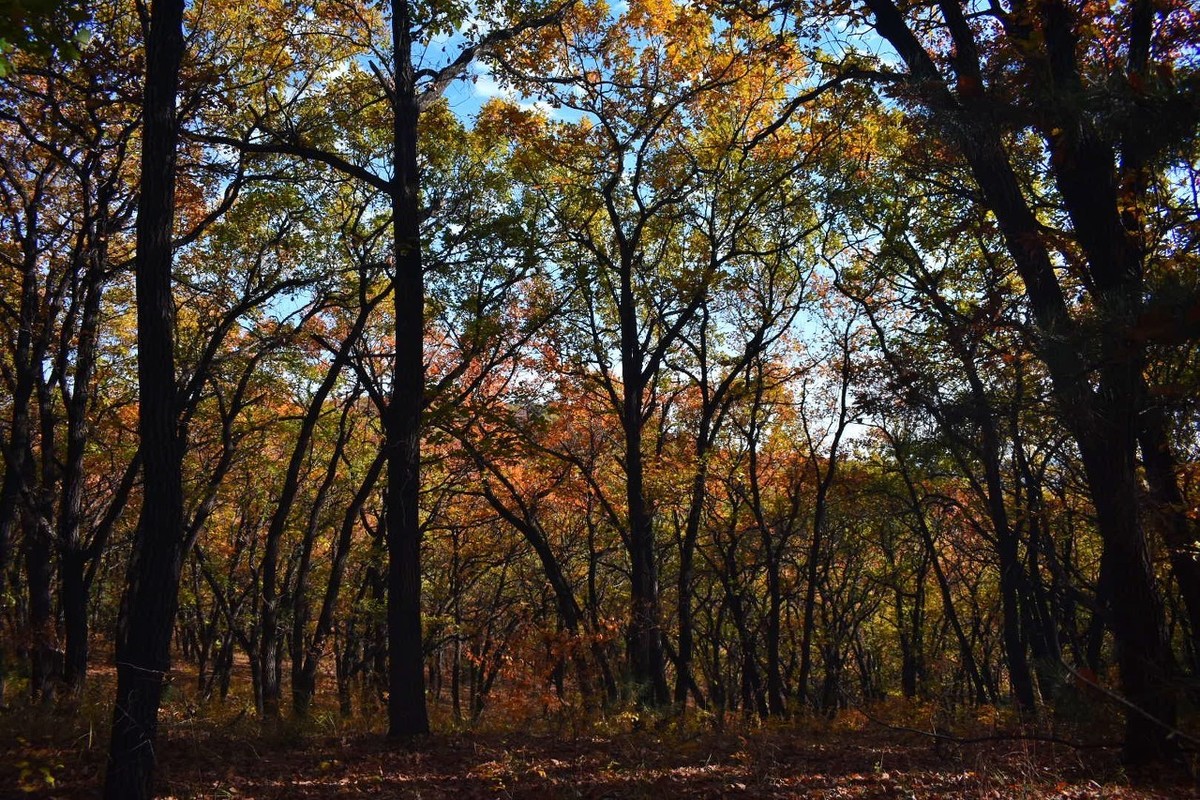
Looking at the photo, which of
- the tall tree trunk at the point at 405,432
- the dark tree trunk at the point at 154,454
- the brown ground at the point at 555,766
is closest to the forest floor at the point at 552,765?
the brown ground at the point at 555,766

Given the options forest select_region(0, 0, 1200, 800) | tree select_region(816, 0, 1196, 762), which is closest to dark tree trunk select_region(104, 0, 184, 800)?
forest select_region(0, 0, 1200, 800)

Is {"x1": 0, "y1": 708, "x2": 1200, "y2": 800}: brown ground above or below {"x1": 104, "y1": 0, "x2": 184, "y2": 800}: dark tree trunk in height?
below

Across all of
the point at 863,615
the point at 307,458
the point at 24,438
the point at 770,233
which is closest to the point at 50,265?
the point at 24,438

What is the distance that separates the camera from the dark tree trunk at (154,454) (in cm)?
557

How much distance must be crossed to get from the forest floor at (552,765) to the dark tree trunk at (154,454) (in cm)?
86

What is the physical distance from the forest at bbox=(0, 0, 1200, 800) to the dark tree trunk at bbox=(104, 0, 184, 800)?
3 centimetres

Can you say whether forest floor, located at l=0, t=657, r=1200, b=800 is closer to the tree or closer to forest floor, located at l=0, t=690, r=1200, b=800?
forest floor, located at l=0, t=690, r=1200, b=800

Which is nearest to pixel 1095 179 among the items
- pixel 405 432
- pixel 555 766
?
pixel 555 766

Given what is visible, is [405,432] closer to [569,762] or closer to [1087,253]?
[569,762]

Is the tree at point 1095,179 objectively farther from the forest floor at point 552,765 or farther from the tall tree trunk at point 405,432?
the tall tree trunk at point 405,432

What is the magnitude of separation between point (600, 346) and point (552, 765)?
986 centimetres

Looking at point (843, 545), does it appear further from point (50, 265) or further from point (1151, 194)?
point (50, 265)

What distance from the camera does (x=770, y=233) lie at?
618 inches

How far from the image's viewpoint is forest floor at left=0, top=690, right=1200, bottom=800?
5832mm
